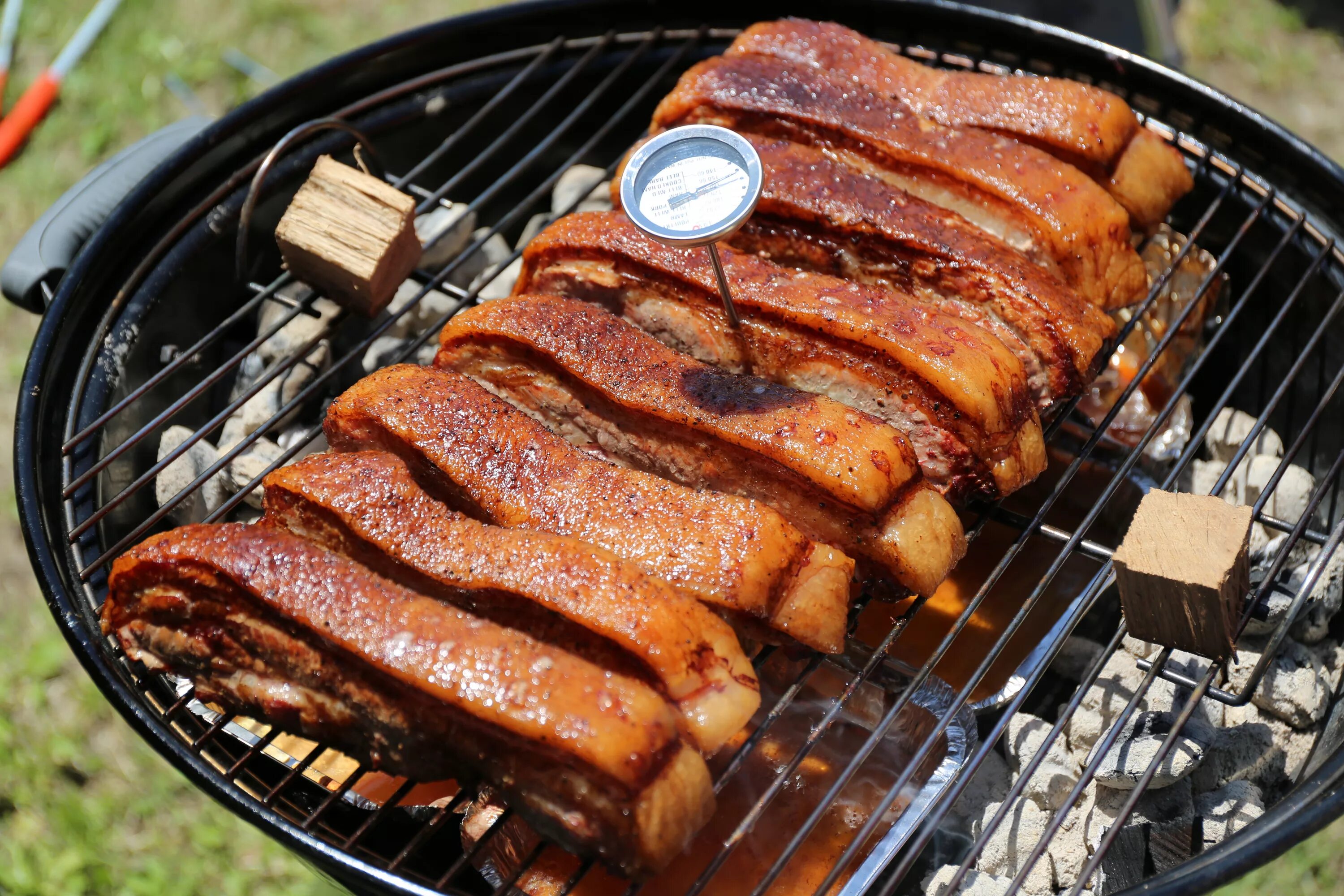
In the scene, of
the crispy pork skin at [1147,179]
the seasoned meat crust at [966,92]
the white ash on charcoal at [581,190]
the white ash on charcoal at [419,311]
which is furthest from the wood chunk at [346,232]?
the crispy pork skin at [1147,179]

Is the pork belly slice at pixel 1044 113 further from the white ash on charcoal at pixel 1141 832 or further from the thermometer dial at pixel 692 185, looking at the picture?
the white ash on charcoal at pixel 1141 832

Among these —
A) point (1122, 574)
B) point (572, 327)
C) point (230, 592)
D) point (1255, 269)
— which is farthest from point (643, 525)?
point (1255, 269)

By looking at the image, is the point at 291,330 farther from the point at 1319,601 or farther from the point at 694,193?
the point at 1319,601

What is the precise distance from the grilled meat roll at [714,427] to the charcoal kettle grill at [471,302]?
306 millimetres

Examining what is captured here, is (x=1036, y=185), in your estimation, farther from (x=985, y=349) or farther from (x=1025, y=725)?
(x=1025, y=725)

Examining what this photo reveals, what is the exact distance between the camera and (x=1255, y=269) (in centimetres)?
417

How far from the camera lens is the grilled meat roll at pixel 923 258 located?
3.36 m

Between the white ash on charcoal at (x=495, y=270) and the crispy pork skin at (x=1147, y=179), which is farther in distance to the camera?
A: the white ash on charcoal at (x=495, y=270)

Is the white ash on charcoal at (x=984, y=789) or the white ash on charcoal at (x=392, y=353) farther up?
the white ash on charcoal at (x=392, y=353)

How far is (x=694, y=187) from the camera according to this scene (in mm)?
3160

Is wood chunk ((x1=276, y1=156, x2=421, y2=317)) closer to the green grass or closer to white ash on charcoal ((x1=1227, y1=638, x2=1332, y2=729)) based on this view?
the green grass

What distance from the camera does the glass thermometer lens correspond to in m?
3.08

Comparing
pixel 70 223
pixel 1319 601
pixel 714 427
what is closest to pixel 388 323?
pixel 70 223

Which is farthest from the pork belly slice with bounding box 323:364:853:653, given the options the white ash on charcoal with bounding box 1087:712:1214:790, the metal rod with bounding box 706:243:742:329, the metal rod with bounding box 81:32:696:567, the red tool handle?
the red tool handle
